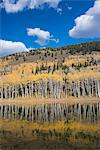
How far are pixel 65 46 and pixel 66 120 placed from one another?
116 metres

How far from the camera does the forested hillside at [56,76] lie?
250 feet

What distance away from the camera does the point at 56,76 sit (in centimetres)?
9044

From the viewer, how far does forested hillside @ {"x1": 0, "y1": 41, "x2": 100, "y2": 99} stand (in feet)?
250

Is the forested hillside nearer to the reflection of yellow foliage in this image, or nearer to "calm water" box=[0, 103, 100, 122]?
"calm water" box=[0, 103, 100, 122]

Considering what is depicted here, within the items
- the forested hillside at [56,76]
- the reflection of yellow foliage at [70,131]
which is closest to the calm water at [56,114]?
the reflection of yellow foliage at [70,131]

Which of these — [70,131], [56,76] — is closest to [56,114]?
[70,131]

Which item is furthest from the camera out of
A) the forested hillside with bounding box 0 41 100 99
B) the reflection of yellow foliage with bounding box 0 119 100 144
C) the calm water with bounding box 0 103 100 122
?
the forested hillside with bounding box 0 41 100 99

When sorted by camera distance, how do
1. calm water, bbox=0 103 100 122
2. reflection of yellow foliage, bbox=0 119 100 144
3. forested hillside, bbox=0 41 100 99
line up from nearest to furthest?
reflection of yellow foliage, bbox=0 119 100 144 < calm water, bbox=0 103 100 122 < forested hillside, bbox=0 41 100 99

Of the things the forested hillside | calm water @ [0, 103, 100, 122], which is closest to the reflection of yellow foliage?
calm water @ [0, 103, 100, 122]

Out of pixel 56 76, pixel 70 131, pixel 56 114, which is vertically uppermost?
pixel 56 76

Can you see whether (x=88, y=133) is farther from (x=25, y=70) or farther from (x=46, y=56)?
(x=46, y=56)

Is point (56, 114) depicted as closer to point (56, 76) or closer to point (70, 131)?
point (70, 131)

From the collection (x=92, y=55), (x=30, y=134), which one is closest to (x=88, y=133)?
(x=30, y=134)

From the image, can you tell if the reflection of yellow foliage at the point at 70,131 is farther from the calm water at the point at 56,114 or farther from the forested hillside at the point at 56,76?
the forested hillside at the point at 56,76
